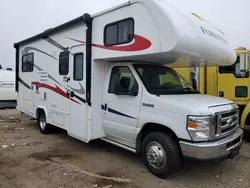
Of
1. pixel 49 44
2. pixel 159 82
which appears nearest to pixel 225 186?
pixel 159 82

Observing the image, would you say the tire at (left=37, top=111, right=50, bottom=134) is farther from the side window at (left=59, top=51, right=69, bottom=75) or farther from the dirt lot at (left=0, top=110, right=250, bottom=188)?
the side window at (left=59, top=51, right=69, bottom=75)

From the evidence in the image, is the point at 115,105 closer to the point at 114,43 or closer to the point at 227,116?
the point at 114,43

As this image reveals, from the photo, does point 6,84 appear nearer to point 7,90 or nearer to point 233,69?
point 7,90

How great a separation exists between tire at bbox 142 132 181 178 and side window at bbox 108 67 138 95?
100 centimetres

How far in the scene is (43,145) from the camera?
6582 millimetres

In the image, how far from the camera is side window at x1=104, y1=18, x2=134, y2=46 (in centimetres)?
478

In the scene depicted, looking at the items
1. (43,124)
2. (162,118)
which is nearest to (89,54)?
(162,118)

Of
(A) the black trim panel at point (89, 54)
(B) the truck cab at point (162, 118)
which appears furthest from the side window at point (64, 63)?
(B) the truck cab at point (162, 118)

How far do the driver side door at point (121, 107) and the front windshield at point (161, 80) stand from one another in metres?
0.23

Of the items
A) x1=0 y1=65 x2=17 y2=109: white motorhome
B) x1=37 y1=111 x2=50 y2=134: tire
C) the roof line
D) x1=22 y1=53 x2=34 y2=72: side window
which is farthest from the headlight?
x1=0 y1=65 x2=17 y2=109: white motorhome

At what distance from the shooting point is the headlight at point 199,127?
3922 millimetres

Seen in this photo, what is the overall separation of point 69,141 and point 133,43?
3763mm

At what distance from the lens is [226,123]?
172 inches

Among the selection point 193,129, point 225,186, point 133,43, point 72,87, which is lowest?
point 225,186
